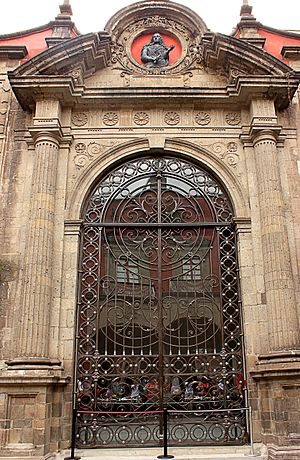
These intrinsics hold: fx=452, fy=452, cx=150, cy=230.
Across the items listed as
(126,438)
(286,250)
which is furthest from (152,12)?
(126,438)

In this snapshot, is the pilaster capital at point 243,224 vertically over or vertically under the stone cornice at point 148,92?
under

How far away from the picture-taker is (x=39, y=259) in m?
7.79

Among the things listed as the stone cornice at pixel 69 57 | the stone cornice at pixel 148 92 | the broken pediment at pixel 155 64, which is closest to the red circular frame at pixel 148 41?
the broken pediment at pixel 155 64

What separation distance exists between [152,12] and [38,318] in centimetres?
702

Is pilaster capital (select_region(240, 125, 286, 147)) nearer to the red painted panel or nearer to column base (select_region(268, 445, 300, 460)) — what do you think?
the red painted panel

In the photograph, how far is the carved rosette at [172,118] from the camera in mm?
9266

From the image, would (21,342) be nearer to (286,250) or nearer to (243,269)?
(243,269)

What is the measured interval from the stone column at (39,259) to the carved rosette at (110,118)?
3.64ft

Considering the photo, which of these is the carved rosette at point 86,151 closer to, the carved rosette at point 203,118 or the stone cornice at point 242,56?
the carved rosette at point 203,118

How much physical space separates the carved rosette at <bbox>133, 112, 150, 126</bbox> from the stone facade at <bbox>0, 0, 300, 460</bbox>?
43mm

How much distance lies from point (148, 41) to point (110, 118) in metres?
2.18

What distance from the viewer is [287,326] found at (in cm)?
738

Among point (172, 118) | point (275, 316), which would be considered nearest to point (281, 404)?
point (275, 316)

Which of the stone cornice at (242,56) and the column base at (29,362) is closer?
the column base at (29,362)
